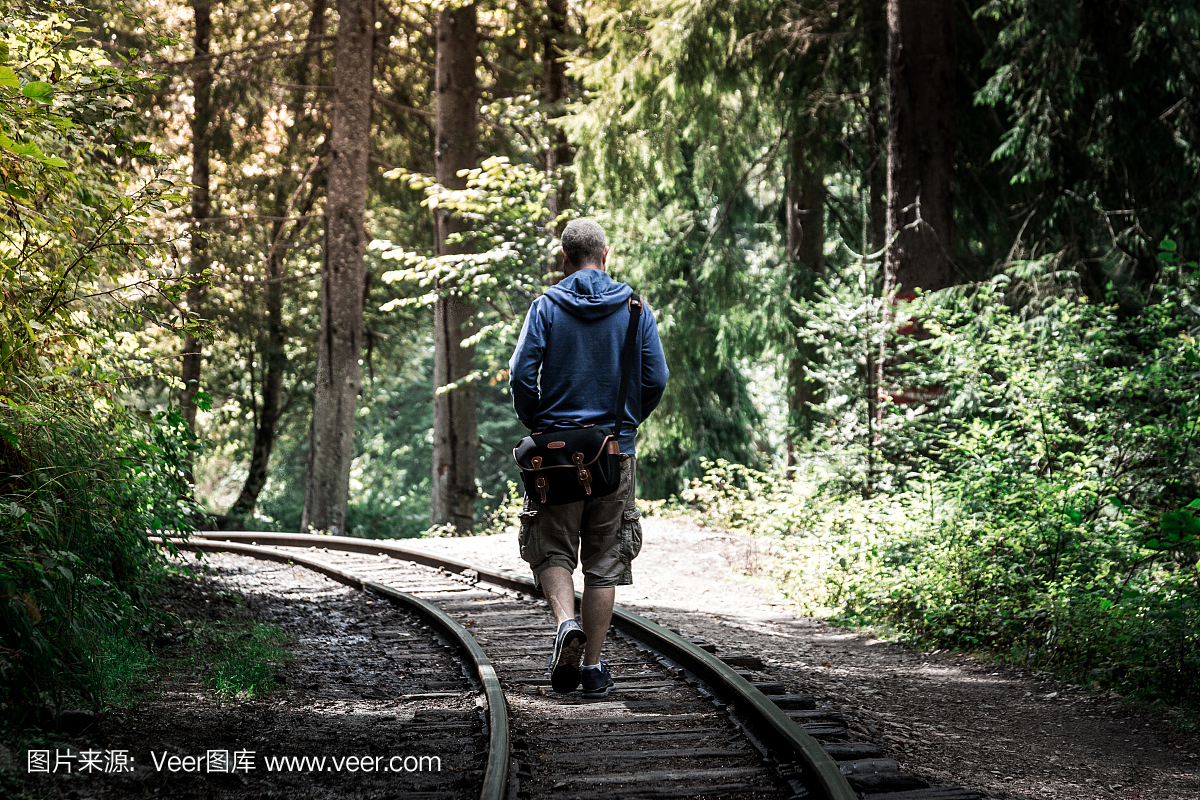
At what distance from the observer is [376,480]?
37.4 meters

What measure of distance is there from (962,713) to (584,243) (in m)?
3.20

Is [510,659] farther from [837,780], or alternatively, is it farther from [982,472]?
[982,472]

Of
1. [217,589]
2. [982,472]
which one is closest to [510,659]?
[217,589]

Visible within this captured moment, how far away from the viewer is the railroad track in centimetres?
353

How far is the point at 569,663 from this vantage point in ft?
15.3

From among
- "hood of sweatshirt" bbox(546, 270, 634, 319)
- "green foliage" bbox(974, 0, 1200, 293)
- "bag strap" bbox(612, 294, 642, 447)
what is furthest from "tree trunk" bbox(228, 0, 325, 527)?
"bag strap" bbox(612, 294, 642, 447)

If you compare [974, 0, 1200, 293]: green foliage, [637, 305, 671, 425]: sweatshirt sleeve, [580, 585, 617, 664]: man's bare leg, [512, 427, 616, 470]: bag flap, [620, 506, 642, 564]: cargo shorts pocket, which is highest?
[974, 0, 1200, 293]: green foliage

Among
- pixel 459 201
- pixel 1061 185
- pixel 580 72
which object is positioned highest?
pixel 580 72

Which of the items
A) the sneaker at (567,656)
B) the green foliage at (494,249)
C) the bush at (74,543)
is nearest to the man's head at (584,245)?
the sneaker at (567,656)

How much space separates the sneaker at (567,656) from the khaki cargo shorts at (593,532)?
25 centimetres

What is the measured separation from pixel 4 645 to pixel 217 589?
4161mm

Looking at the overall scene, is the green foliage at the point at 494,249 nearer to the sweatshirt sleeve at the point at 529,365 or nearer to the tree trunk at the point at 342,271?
the tree trunk at the point at 342,271

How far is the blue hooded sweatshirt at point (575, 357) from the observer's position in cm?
450

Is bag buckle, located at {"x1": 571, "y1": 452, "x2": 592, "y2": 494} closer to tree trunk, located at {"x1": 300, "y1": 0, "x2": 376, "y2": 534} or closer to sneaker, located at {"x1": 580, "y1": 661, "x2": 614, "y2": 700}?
sneaker, located at {"x1": 580, "y1": 661, "x2": 614, "y2": 700}
